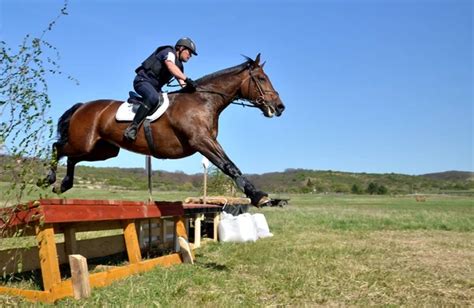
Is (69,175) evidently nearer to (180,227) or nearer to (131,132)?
(131,132)

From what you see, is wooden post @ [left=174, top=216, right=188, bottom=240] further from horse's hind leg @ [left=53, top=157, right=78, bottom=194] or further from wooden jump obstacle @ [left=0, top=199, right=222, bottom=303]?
horse's hind leg @ [left=53, top=157, right=78, bottom=194]

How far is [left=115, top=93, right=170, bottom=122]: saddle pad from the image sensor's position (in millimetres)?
6172

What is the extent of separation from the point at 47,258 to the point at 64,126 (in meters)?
2.95

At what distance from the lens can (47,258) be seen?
441 cm

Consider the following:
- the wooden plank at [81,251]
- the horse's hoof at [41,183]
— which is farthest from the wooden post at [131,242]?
the horse's hoof at [41,183]

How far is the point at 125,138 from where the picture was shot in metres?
6.30

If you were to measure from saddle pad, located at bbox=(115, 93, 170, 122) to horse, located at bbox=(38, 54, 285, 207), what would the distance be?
0.19 feet

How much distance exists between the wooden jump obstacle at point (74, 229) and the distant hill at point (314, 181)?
42.8 metres

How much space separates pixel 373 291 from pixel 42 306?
3273mm

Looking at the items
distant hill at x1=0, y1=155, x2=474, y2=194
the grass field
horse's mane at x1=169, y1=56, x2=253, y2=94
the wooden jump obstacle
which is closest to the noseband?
horse's mane at x1=169, y1=56, x2=253, y2=94

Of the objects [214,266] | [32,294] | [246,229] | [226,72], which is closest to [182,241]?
[214,266]

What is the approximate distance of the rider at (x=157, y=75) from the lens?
6.12 metres

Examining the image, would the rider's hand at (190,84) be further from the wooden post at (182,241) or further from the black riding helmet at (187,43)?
the wooden post at (182,241)

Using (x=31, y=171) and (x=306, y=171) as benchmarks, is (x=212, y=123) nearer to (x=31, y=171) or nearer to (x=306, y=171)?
(x=31, y=171)
